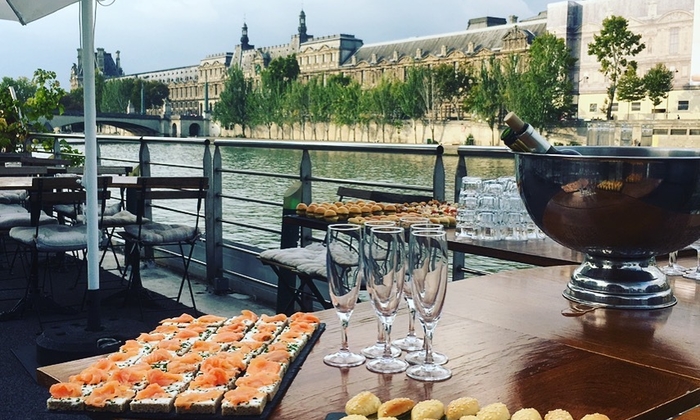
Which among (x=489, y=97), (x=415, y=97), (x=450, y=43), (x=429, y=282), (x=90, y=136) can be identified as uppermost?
(x=450, y=43)

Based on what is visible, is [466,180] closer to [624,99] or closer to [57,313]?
[57,313]

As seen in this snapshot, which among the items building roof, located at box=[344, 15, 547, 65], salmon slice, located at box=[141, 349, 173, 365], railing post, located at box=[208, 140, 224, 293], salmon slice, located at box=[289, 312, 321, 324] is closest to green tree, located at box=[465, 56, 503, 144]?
building roof, located at box=[344, 15, 547, 65]

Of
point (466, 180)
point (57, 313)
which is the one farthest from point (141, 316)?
point (466, 180)

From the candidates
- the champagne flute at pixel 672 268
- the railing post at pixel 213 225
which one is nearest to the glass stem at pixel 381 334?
the champagne flute at pixel 672 268

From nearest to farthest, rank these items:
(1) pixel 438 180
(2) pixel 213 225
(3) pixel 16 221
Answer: (1) pixel 438 180 → (3) pixel 16 221 → (2) pixel 213 225

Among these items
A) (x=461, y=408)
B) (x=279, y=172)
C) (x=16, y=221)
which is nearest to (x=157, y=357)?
(x=461, y=408)

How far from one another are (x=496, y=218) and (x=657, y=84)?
157 ft

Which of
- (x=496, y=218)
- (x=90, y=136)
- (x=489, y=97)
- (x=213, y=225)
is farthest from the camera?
(x=489, y=97)

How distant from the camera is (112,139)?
6457mm

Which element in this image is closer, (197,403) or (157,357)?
(197,403)

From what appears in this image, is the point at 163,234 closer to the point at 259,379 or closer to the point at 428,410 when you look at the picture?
the point at 259,379

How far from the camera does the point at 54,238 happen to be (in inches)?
152

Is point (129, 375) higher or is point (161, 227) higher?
point (129, 375)

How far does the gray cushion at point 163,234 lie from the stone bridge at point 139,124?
16.1 m
